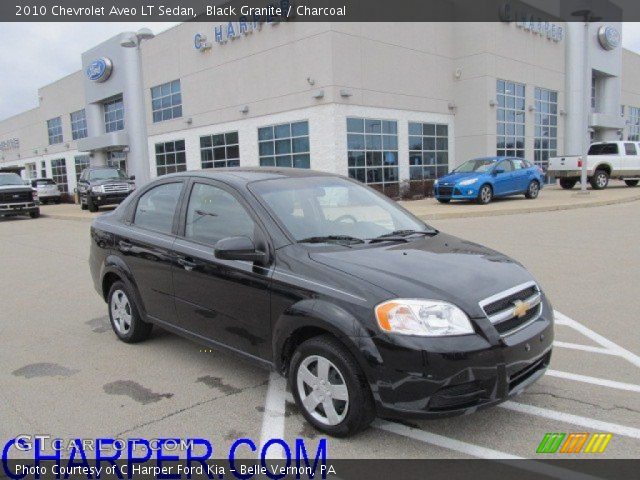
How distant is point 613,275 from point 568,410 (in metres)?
4.69

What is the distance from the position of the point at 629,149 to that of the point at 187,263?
25.8m

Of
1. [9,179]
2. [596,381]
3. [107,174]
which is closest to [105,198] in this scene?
[107,174]

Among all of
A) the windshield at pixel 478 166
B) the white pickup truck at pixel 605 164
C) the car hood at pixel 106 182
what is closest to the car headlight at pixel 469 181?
the windshield at pixel 478 166

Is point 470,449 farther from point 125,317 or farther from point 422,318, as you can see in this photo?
point 125,317

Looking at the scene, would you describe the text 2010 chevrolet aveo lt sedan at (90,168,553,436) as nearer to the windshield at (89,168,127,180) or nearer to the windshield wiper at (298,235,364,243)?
the windshield wiper at (298,235,364,243)

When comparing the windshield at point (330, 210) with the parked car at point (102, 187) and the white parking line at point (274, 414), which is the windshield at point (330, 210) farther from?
the parked car at point (102, 187)

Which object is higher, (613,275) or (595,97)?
(595,97)

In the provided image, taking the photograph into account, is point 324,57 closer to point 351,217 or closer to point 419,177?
point 419,177

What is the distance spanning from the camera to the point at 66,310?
681 centimetres

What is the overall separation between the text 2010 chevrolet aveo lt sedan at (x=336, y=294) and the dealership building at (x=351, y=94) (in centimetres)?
1432

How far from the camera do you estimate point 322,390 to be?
340 cm

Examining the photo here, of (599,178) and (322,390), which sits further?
(599,178)

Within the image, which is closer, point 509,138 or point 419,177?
point 419,177

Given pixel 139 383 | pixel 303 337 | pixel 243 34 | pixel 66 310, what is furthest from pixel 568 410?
pixel 243 34
